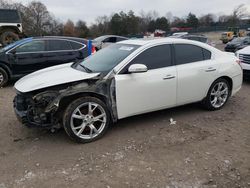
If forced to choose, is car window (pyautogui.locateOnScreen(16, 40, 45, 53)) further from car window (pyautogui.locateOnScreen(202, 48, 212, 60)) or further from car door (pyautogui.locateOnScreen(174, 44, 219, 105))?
car window (pyautogui.locateOnScreen(202, 48, 212, 60))

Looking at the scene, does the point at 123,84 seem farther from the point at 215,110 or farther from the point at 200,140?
the point at 215,110

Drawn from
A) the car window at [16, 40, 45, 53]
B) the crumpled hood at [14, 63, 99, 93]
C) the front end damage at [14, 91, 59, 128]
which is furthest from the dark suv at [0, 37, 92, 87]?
the front end damage at [14, 91, 59, 128]

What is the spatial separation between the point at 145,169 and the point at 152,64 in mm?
2004

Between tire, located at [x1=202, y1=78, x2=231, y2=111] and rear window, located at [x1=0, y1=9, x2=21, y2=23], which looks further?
rear window, located at [x1=0, y1=9, x2=21, y2=23]

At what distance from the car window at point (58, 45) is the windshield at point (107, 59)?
4068 millimetres

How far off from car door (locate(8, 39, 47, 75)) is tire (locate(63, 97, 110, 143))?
5.09 meters

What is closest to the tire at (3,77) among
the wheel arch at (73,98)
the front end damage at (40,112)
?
the front end damage at (40,112)

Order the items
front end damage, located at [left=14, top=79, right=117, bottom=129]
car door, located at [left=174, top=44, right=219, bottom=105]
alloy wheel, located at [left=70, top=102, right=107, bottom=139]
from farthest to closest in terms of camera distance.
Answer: car door, located at [left=174, top=44, right=219, bottom=105] < alloy wheel, located at [left=70, top=102, right=107, bottom=139] < front end damage, located at [left=14, top=79, right=117, bottom=129]

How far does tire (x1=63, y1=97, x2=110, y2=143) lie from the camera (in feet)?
13.8

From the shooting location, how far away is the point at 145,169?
11.8ft

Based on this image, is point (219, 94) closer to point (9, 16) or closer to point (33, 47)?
point (33, 47)

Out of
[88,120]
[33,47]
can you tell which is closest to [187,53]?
[88,120]

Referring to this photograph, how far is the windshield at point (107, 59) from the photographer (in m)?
4.76

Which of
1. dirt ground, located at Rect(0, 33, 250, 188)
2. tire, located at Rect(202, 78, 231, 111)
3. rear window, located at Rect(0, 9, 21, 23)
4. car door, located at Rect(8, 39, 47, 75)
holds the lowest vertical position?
dirt ground, located at Rect(0, 33, 250, 188)
